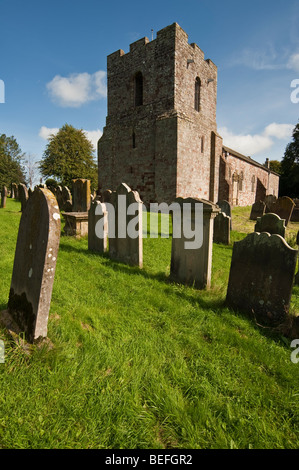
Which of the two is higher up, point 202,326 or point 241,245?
point 241,245

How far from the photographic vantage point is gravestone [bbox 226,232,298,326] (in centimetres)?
306

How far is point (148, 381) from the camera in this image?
2025mm

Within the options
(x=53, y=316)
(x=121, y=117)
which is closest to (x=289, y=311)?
(x=53, y=316)

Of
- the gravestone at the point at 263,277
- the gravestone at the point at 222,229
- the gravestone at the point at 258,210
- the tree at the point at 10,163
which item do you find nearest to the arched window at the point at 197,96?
the gravestone at the point at 258,210

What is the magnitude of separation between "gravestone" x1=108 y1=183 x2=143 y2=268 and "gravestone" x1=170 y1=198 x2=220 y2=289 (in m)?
0.96

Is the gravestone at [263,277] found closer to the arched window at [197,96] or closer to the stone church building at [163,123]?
the stone church building at [163,123]

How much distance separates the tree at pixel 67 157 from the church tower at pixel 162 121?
19.5 meters

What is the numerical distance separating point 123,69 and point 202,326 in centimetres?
1859

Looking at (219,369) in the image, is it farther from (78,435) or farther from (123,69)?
(123,69)

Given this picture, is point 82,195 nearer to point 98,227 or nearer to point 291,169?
point 98,227

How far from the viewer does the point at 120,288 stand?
388 centimetres

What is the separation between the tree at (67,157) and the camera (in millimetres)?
34656

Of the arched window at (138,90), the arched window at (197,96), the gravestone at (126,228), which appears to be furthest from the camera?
the arched window at (197,96)

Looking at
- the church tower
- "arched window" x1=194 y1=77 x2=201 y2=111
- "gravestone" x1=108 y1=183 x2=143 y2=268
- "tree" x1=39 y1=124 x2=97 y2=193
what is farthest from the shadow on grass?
"tree" x1=39 y1=124 x2=97 y2=193
